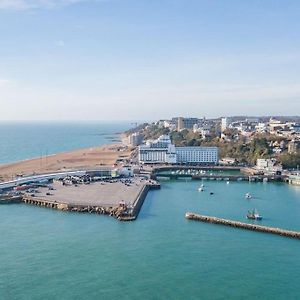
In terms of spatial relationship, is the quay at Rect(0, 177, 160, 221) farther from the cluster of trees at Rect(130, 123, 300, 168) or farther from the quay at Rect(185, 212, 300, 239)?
the cluster of trees at Rect(130, 123, 300, 168)

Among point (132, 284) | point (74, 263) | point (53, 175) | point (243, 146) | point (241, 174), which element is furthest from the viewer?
point (243, 146)

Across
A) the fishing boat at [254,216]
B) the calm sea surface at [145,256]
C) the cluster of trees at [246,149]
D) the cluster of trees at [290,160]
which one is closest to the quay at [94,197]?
the calm sea surface at [145,256]

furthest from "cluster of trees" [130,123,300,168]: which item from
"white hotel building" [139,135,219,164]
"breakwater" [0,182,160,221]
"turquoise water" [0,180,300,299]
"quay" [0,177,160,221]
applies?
"turquoise water" [0,180,300,299]

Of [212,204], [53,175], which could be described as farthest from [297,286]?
[53,175]

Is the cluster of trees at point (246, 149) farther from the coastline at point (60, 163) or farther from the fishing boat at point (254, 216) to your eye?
the fishing boat at point (254, 216)

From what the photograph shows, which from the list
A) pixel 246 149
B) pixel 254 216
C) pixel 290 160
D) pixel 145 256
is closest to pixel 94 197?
pixel 254 216

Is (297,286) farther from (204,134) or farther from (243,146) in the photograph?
(204,134)
